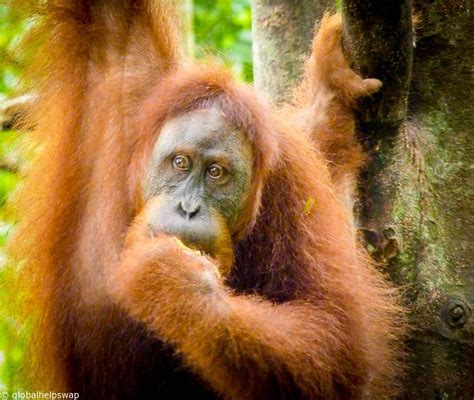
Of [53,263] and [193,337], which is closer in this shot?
[193,337]

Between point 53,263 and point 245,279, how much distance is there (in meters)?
0.82


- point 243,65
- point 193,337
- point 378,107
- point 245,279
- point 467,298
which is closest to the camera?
point 193,337

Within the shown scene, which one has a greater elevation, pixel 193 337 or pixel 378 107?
pixel 378 107

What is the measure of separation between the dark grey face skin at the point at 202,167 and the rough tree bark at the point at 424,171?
0.51 meters

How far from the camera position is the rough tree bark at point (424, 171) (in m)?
2.91

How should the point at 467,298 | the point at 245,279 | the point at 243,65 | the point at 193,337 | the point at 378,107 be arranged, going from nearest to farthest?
the point at 193,337, the point at 467,298, the point at 378,107, the point at 245,279, the point at 243,65

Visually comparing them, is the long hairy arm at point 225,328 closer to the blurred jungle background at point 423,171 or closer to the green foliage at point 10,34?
the blurred jungle background at point 423,171

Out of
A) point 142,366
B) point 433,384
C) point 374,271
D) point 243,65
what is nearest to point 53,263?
point 142,366

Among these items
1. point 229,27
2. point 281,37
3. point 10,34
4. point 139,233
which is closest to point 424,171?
point 139,233

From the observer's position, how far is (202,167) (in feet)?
10.5

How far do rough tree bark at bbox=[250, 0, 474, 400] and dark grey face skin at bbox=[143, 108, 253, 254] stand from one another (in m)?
0.51

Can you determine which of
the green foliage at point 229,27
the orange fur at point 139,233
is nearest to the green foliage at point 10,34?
the orange fur at point 139,233

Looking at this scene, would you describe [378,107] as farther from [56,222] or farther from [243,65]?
[243,65]

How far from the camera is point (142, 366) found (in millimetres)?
3188
